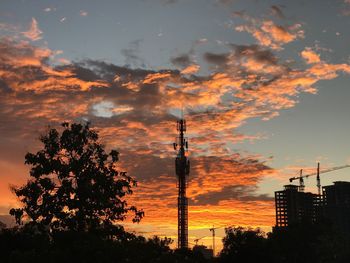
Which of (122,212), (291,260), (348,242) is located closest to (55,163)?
(122,212)

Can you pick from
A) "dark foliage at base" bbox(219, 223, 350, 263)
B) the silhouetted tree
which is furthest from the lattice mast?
the silhouetted tree

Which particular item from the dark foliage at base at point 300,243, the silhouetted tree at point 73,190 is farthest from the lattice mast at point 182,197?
the silhouetted tree at point 73,190

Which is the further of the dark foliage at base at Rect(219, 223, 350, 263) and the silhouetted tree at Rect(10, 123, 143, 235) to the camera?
the dark foliage at base at Rect(219, 223, 350, 263)

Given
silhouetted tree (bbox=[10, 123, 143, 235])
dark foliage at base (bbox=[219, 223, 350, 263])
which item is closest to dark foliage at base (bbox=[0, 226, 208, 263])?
silhouetted tree (bbox=[10, 123, 143, 235])

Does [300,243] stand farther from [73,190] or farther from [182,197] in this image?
[73,190]

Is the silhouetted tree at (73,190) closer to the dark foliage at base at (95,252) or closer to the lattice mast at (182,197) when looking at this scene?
the dark foliage at base at (95,252)

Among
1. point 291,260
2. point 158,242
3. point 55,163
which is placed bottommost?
point 291,260

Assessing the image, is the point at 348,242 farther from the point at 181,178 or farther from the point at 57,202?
the point at 57,202

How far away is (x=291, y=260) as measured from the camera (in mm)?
125562

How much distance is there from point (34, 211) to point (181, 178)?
8685 cm

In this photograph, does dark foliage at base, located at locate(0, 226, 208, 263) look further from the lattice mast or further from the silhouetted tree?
the lattice mast

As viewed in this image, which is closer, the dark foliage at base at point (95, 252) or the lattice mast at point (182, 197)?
the dark foliage at base at point (95, 252)

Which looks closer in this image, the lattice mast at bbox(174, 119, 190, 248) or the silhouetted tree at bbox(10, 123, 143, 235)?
the silhouetted tree at bbox(10, 123, 143, 235)

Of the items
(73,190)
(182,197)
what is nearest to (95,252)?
(73,190)
